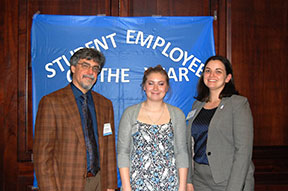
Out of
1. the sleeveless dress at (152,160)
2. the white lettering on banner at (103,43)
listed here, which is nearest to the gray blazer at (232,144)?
the sleeveless dress at (152,160)

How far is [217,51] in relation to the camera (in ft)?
9.83

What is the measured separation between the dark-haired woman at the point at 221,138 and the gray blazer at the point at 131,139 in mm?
72

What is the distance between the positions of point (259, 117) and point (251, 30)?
100 centimetres

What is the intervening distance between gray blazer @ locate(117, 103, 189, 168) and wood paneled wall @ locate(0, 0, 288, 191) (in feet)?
4.12

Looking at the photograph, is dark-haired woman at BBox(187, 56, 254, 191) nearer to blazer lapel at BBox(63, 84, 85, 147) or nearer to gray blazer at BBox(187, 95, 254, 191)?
gray blazer at BBox(187, 95, 254, 191)

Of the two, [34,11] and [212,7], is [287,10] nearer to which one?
[212,7]

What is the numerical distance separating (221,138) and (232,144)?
9 centimetres

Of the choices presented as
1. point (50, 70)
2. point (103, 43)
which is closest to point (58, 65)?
point (50, 70)

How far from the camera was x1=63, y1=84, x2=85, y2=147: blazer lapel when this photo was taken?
1.87 metres

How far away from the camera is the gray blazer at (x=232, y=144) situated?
1.83 metres

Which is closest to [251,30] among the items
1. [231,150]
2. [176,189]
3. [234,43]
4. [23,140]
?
[234,43]

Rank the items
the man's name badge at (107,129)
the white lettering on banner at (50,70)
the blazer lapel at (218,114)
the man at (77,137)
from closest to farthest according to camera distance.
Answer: the man at (77,137) → the blazer lapel at (218,114) → the man's name badge at (107,129) → the white lettering on banner at (50,70)

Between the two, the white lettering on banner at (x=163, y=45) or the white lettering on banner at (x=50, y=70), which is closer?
the white lettering on banner at (x=50, y=70)

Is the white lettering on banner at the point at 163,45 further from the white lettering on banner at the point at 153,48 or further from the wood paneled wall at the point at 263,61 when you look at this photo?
the wood paneled wall at the point at 263,61
